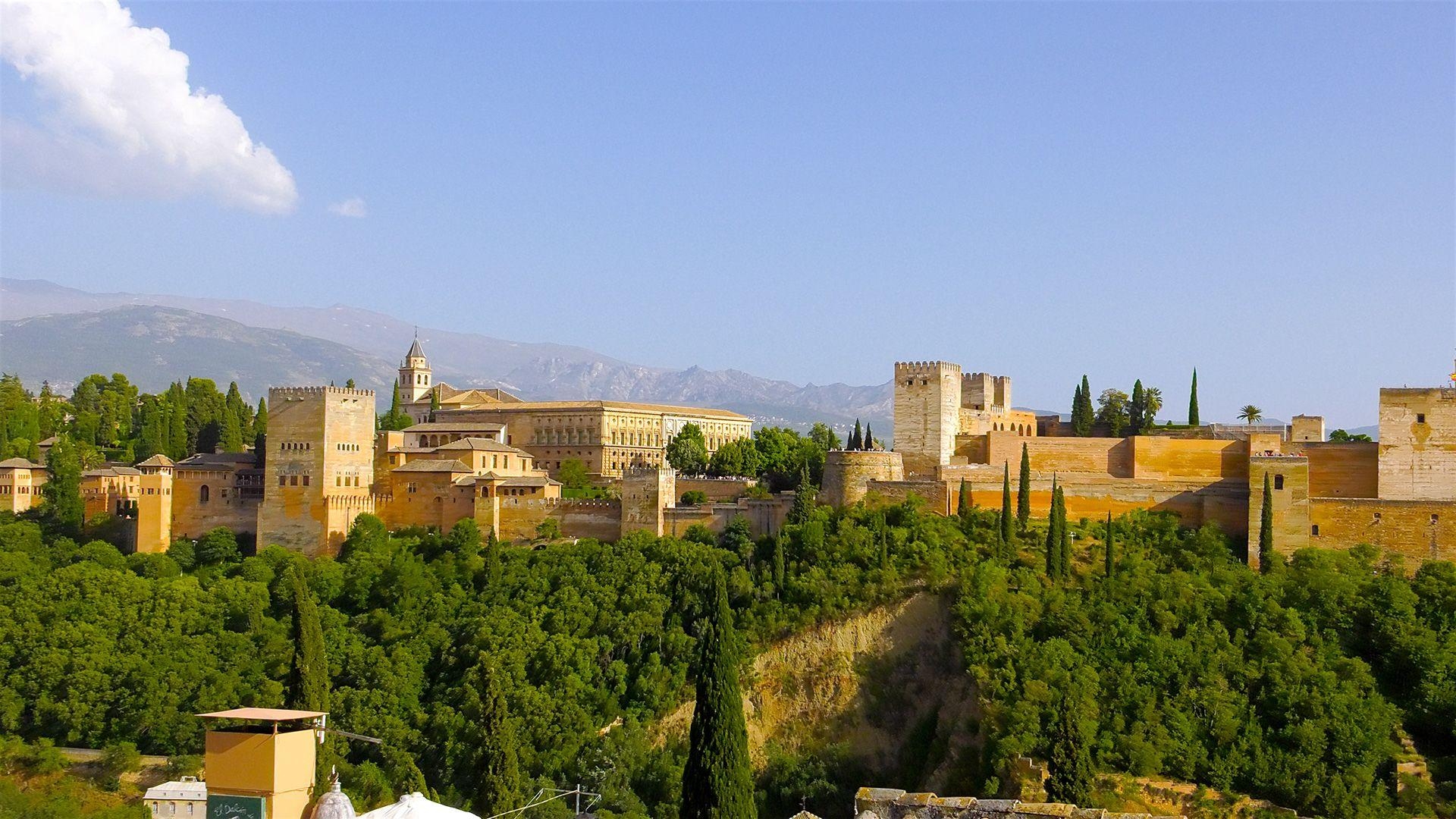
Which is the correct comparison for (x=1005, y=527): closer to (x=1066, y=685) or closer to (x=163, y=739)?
(x=1066, y=685)

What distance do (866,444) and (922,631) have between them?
15.5 meters

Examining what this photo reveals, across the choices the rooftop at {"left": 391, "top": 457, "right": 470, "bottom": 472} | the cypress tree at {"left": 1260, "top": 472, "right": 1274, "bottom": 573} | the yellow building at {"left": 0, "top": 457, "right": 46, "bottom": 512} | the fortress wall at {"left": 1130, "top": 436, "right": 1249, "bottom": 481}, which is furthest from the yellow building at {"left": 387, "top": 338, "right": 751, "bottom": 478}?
the cypress tree at {"left": 1260, "top": 472, "right": 1274, "bottom": 573}

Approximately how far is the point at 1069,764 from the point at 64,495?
117 feet

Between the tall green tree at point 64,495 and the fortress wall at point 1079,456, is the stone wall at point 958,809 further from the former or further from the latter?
the tall green tree at point 64,495

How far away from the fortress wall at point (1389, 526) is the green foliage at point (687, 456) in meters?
24.3

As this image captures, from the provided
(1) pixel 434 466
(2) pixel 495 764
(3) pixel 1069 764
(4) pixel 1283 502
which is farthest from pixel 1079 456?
(1) pixel 434 466

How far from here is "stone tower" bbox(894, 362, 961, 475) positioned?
45281 millimetres

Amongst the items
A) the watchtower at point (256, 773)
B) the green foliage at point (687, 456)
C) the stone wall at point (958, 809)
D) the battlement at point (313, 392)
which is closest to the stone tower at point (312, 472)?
the battlement at point (313, 392)

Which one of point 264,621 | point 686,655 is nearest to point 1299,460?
point 686,655

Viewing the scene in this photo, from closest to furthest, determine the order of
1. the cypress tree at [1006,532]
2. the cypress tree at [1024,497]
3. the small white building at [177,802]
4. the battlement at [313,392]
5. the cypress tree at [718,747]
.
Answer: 1. the cypress tree at [718,747]
2. the small white building at [177,802]
3. the cypress tree at [1006,532]
4. the cypress tree at [1024,497]
5. the battlement at [313,392]

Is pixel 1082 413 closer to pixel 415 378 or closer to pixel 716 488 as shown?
pixel 716 488

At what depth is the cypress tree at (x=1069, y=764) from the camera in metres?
29.8

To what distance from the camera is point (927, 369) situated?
150 ft

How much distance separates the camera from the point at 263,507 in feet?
159
